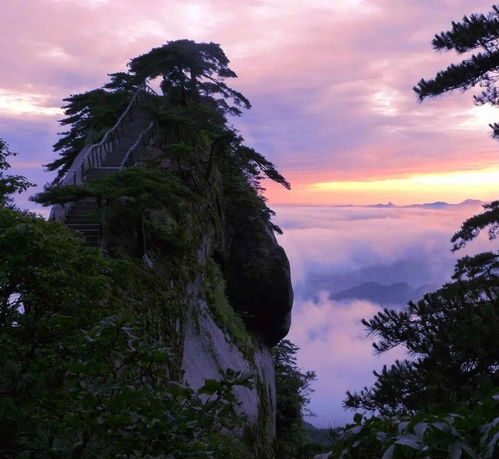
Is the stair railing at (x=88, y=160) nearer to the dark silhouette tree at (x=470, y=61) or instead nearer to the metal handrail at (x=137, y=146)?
the metal handrail at (x=137, y=146)

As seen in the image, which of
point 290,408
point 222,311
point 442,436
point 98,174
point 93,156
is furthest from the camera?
point 290,408

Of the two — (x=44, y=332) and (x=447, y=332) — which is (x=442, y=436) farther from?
(x=447, y=332)

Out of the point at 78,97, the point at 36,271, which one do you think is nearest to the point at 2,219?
the point at 36,271

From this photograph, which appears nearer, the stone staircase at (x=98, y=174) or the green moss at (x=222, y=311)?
the stone staircase at (x=98, y=174)

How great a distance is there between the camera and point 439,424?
195 centimetres

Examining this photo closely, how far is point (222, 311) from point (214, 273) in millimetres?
1506

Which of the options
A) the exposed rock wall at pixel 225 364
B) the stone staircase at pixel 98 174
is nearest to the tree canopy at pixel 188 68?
the stone staircase at pixel 98 174

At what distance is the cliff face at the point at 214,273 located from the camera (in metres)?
12.0

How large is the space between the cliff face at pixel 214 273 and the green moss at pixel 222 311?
0.04 m

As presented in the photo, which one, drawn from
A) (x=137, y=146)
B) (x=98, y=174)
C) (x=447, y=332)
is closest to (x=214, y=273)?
(x=137, y=146)

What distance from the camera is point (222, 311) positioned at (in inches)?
737

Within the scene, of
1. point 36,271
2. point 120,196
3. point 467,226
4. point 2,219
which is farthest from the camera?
point 467,226

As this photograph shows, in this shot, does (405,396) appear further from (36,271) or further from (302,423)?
(302,423)

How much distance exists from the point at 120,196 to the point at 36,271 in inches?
248
